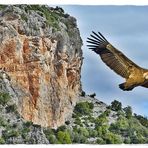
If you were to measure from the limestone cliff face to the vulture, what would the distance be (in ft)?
10.6

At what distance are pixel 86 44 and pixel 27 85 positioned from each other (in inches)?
144

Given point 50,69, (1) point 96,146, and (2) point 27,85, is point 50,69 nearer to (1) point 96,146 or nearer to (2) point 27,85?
(2) point 27,85

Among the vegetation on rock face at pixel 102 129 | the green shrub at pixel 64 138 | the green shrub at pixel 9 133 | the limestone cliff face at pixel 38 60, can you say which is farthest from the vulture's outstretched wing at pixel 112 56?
the limestone cliff face at pixel 38 60

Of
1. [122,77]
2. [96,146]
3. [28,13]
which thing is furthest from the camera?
[28,13]

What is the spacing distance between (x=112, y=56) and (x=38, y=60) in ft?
12.3

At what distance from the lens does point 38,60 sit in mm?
9117

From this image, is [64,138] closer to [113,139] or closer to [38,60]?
[113,139]

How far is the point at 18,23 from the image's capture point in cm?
920

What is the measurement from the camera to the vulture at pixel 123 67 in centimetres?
538

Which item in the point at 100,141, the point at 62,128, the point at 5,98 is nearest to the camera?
the point at 100,141

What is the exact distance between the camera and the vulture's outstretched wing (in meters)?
5.39

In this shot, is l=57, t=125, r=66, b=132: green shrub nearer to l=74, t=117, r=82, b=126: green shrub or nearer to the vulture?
l=74, t=117, r=82, b=126: green shrub

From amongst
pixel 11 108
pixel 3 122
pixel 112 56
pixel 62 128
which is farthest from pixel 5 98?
pixel 112 56
